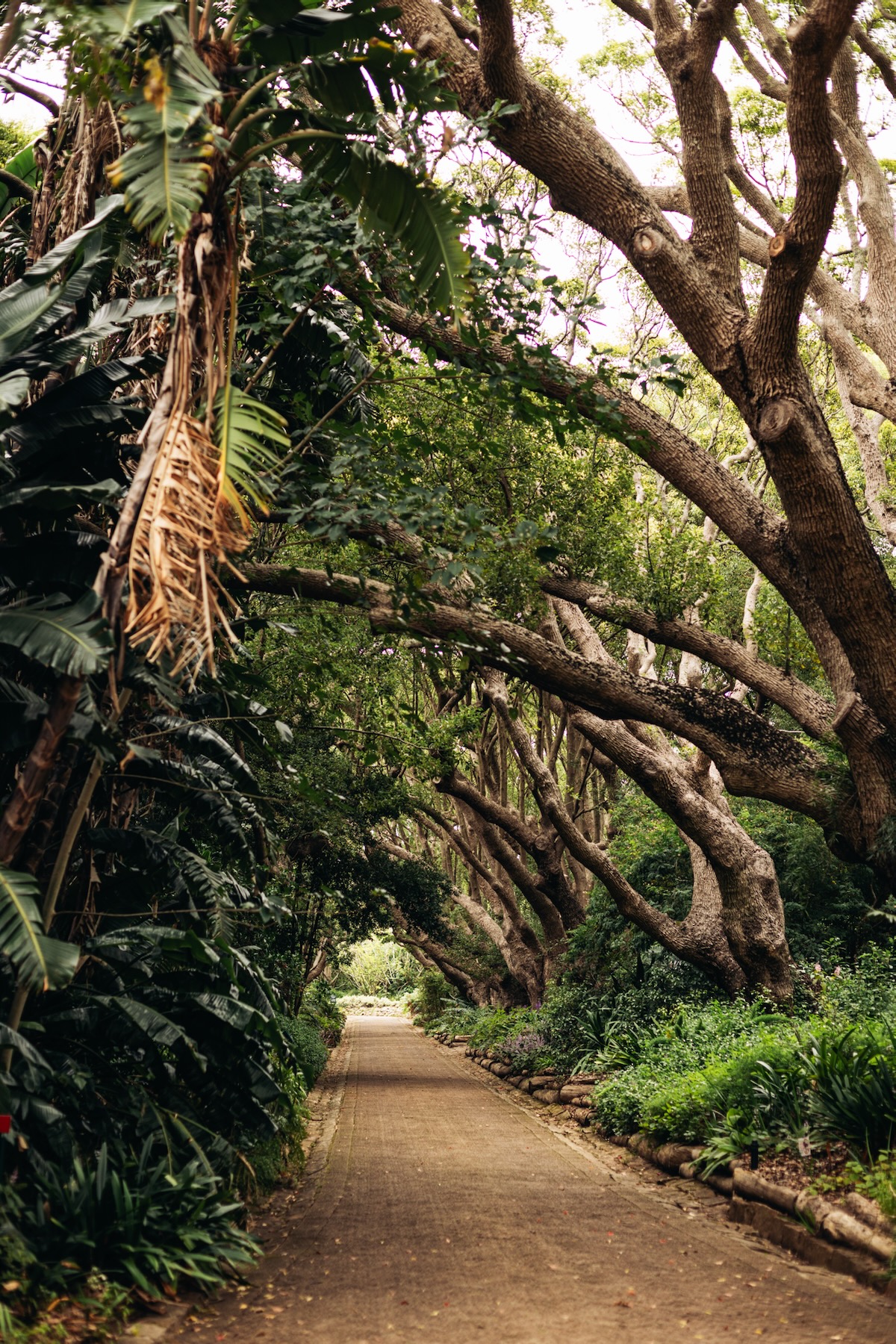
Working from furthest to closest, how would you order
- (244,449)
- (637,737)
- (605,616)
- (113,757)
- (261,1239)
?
(637,737) → (605,616) → (261,1239) → (113,757) → (244,449)

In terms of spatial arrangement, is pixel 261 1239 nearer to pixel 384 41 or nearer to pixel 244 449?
pixel 244 449

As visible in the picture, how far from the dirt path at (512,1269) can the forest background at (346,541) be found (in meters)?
0.57

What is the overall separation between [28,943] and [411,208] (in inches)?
171

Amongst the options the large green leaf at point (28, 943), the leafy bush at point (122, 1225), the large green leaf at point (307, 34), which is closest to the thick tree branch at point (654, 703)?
the large green leaf at point (307, 34)

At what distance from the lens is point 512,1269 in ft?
20.4

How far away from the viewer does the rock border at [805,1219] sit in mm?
5902

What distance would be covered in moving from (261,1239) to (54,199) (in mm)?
6902

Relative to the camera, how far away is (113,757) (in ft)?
18.5

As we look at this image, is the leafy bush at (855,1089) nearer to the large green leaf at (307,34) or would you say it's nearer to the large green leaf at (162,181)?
the large green leaf at (162,181)

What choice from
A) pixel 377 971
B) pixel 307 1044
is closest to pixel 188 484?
pixel 307 1044

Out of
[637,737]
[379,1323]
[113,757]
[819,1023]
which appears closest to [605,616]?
[637,737]

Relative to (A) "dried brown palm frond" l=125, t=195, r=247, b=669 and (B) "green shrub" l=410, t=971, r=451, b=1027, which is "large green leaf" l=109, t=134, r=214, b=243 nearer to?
(A) "dried brown palm frond" l=125, t=195, r=247, b=669

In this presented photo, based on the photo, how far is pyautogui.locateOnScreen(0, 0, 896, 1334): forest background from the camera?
5.31 meters

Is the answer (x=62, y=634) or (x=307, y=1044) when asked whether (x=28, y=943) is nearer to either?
(x=62, y=634)
